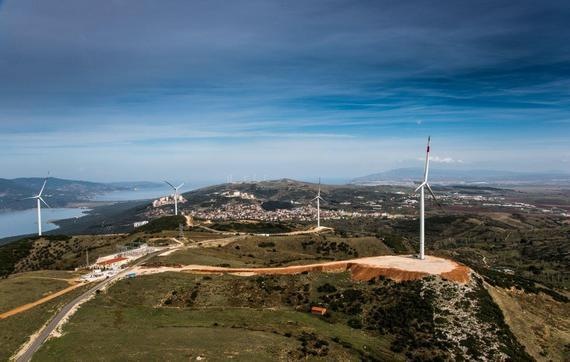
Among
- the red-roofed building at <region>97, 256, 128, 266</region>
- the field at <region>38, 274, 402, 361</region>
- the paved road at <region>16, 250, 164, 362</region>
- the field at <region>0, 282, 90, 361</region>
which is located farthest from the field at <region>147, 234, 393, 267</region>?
the field at <region>0, 282, 90, 361</region>

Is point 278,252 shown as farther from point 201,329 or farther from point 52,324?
point 52,324

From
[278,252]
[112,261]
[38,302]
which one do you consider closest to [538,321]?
[278,252]

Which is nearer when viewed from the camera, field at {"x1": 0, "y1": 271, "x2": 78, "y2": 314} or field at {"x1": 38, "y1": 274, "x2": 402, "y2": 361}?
field at {"x1": 38, "y1": 274, "x2": 402, "y2": 361}

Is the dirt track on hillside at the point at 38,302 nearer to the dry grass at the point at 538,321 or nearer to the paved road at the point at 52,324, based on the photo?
the paved road at the point at 52,324

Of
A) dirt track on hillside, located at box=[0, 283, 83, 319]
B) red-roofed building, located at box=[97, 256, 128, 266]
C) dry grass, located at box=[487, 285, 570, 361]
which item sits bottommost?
dry grass, located at box=[487, 285, 570, 361]

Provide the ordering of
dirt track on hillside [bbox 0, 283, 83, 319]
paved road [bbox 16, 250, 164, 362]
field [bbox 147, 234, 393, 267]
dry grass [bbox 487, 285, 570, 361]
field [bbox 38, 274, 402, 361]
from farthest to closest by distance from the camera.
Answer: field [bbox 147, 234, 393, 267], dry grass [bbox 487, 285, 570, 361], dirt track on hillside [bbox 0, 283, 83, 319], field [bbox 38, 274, 402, 361], paved road [bbox 16, 250, 164, 362]

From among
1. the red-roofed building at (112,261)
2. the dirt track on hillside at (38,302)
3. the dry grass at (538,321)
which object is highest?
the dirt track on hillside at (38,302)

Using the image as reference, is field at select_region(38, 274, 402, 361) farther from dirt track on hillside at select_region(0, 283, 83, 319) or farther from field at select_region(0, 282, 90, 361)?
dirt track on hillside at select_region(0, 283, 83, 319)

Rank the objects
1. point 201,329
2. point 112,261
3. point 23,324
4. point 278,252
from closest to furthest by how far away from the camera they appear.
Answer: point 201,329 < point 23,324 < point 112,261 < point 278,252

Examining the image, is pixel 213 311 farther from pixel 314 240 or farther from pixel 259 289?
pixel 314 240

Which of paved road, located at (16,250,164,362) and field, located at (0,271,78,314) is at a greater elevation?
paved road, located at (16,250,164,362)

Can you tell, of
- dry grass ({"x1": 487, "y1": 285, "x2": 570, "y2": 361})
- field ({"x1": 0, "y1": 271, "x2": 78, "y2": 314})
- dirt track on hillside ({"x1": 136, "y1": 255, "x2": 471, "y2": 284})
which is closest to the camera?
dry grass ({"x1": 487, "y1": 285, "x2": 570, "y2": 361})

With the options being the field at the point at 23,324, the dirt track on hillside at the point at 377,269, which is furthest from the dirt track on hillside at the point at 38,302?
the dirt track on hillside at the point at 377,269
